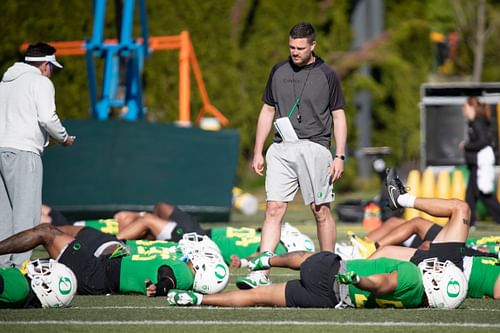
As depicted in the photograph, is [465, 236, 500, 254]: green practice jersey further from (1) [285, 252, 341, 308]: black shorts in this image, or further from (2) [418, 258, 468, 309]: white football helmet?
(1) [285, 252, 341, 308]: black shorts

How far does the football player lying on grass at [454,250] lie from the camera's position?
28.3 ft

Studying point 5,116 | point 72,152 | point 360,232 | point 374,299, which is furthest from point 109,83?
point 374,299

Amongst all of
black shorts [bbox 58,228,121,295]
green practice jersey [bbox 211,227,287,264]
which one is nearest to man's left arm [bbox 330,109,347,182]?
green practice jersey [bbox 211,227,287,264]

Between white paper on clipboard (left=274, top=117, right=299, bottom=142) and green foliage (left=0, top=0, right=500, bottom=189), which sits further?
green foliage (left=0, top=0, right=500, bottom=189)

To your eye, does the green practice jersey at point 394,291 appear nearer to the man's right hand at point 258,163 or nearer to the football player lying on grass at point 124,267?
the football player lying on grass at point 124,267

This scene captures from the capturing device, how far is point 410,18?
28.0 metres

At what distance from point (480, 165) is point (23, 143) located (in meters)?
8.14

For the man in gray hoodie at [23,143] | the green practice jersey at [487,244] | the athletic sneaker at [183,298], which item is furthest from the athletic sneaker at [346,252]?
the man in gray hoodie at [23,143]

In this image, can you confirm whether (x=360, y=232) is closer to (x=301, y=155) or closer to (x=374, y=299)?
(x=301, y=155)

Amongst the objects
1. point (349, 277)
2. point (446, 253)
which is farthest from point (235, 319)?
point (446, 253)

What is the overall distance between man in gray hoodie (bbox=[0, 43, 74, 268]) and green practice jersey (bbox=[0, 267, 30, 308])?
4.72 feet

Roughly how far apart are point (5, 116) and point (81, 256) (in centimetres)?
157

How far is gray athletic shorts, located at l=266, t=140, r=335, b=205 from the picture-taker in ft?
31.3

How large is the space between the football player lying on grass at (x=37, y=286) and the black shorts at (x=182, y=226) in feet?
9.23
